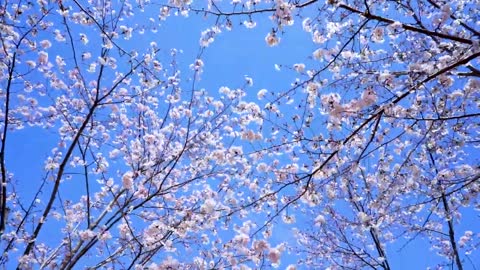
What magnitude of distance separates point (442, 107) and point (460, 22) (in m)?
1.17

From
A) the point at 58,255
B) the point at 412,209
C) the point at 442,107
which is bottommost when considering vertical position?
the point at 58,255

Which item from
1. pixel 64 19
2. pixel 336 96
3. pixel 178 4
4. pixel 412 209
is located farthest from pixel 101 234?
pixel 412 209

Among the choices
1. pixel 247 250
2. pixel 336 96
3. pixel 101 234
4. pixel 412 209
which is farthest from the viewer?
pixel 247 250

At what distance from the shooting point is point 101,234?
17.9 feet

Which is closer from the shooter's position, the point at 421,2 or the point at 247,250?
the point at 421,2

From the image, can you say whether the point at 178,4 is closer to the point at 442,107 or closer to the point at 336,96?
the point at 336,96

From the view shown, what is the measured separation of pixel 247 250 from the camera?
5.93 m

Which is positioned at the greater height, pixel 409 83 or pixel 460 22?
pixel 460 22

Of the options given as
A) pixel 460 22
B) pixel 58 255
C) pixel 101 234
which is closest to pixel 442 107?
pixel 460 22

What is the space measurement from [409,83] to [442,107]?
1544 millimetres

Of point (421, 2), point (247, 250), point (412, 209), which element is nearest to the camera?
point (421, 2)

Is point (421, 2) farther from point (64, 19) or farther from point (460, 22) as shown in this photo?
point (64, 19)

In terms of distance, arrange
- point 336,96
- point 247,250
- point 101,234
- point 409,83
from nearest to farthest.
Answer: point 409,83 < point 336,96 < point 101,234 < point 247,250

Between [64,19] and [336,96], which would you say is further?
[64,19]
